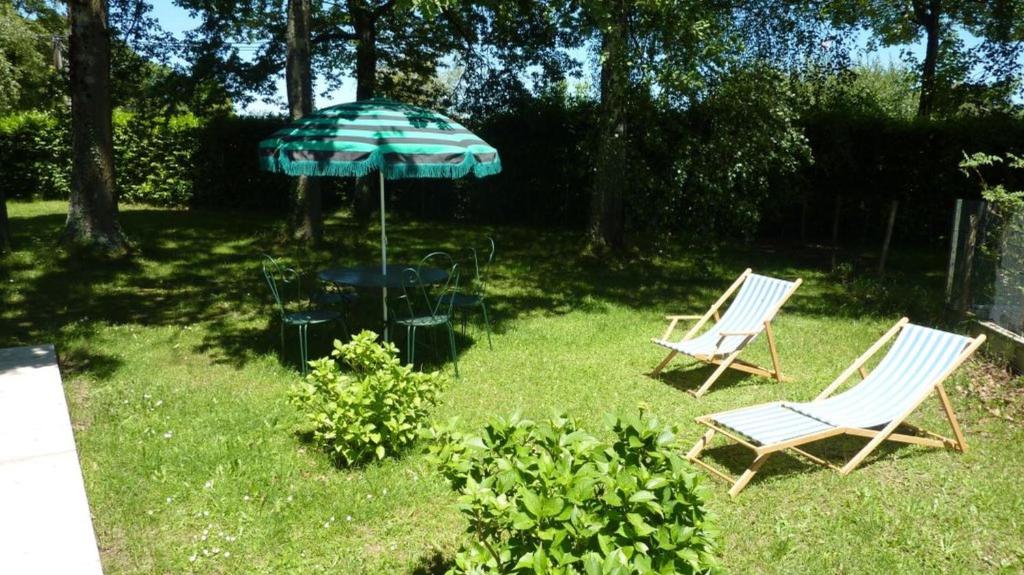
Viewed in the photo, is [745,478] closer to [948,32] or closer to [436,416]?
[436,416]

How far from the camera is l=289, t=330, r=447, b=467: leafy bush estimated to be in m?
4.64

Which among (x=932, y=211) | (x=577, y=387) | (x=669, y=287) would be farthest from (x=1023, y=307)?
Answer: (x=932, y=211)

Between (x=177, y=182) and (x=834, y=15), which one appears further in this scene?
(x=177, y=182)

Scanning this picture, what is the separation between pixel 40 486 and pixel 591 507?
3409 millimetres

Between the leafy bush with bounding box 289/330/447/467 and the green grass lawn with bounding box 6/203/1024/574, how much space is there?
0.51 feet

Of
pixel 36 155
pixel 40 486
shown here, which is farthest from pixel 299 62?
pixel 36 155

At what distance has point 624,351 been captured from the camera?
24.7 ft

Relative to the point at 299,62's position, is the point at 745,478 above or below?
below

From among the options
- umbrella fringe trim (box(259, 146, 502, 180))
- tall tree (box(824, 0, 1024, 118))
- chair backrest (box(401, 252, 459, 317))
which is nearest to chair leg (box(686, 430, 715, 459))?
chair backrest (box(401, 252, 459, 317))

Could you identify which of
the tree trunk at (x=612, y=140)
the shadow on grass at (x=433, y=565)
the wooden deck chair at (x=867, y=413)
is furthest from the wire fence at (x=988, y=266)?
the shadow on grass at (x=433, y=565)

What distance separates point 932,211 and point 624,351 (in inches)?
392

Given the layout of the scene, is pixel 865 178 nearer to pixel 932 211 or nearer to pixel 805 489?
pixel 932 211

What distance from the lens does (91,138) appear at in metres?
10.8

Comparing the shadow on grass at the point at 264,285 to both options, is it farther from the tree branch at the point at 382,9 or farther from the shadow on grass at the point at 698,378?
the tree branch at the point at 382,9
